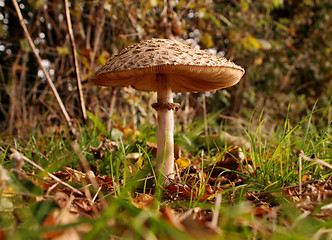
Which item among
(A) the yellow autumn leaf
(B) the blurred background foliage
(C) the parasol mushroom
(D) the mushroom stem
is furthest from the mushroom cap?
(B) the blurred background foliage

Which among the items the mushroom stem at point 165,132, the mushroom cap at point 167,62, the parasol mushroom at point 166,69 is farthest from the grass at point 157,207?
the mushroom cap at point 167,62

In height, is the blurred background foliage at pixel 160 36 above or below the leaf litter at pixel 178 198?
above

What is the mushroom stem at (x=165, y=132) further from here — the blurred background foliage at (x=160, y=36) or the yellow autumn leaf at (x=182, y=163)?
the blurred background foliage at (x=160, y=36)

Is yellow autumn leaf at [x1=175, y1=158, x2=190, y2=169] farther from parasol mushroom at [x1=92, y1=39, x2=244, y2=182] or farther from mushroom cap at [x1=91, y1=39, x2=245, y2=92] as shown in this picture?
mushroom cap at [x1=91, y1=39, x2=245, y2=92]

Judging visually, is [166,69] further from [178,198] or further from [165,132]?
[178,198]

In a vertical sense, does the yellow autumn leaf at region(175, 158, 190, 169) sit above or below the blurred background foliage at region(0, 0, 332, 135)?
below

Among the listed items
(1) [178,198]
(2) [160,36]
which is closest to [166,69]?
(1) [178,198]

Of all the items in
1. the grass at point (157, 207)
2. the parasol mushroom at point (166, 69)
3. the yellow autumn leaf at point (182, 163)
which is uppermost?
the parasol mushroom at point (166, 69)
